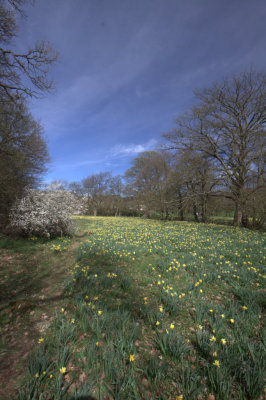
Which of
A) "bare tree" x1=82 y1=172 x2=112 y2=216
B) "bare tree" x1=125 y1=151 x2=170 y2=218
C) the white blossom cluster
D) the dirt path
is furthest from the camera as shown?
"bare tree" x1=82 y1=172 x2=112 y2=216

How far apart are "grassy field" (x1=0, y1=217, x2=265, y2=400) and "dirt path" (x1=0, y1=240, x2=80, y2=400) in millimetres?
49

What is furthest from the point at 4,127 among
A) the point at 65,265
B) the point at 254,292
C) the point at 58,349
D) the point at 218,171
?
the point at 218,171

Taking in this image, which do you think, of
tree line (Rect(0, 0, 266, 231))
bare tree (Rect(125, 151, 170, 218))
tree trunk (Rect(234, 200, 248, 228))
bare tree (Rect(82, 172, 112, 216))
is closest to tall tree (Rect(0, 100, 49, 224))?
tree line (Rect(0, 0, 266, 231))

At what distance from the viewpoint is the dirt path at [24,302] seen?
1.99 metres

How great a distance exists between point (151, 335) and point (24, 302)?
281cm

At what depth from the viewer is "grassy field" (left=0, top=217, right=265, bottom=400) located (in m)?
1.64

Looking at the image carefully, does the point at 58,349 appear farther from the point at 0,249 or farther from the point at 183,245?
the point at 0,249

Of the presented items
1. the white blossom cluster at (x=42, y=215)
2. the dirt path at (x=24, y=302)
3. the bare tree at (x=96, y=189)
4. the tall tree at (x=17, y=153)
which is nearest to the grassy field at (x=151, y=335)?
the dirt path at (x=24, y=302)

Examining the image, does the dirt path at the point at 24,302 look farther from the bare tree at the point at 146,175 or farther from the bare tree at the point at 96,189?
the bare tree at the point at 96,189

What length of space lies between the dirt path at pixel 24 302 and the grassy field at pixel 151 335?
0.05 m

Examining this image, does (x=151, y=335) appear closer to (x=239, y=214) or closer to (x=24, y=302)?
(x=24, y=302)

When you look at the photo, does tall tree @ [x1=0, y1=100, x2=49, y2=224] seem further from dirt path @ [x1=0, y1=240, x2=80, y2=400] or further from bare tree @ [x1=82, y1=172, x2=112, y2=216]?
bare tree @ [x1=82, y1=172, x2=112, y2=216]

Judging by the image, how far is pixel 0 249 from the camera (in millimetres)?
6434

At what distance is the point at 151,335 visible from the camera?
7.75ft
